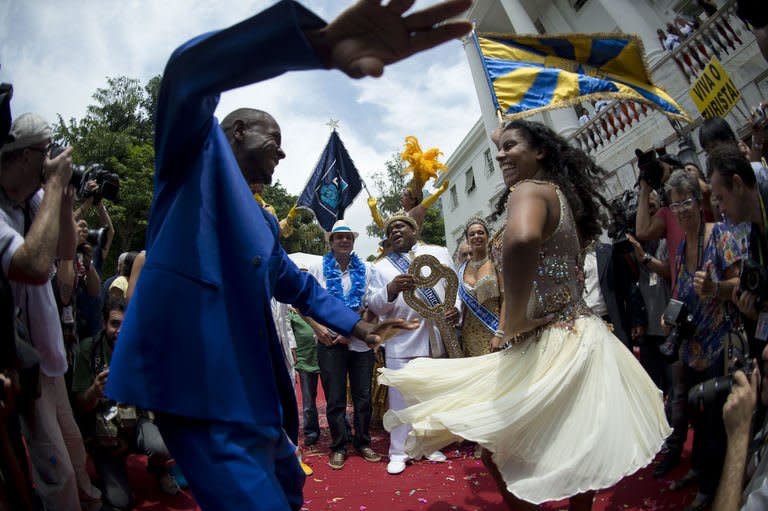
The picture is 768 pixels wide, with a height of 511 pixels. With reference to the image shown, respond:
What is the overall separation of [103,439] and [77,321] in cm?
98

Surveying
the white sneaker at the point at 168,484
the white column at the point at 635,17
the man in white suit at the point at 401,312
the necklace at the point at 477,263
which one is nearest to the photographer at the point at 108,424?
the white sneaker at the point at 168,484

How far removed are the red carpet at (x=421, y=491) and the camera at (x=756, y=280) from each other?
165 cm

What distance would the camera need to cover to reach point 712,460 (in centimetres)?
273

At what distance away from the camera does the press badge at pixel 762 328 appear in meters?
1.92

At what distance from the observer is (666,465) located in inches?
140

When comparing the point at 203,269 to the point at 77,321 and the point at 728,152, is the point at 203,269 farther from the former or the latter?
the point at 77,321

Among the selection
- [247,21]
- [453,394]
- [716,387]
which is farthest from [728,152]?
[247,21]

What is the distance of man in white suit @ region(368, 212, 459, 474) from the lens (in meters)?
4.37

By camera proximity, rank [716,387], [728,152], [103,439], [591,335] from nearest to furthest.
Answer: [716,387], [591,335], [728,152], [103,439]

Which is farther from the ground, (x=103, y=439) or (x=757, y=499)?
(x=757, y=499)

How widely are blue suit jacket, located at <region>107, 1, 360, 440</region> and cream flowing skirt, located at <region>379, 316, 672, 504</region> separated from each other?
0.87m

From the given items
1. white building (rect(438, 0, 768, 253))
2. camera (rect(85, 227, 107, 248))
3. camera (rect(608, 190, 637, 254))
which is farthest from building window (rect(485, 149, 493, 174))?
camera (rect(85, 227, 107, 248))

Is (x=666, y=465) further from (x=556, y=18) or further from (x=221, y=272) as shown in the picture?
(x=556, y=18)

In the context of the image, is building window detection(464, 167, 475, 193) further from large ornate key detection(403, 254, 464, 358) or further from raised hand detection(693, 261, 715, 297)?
raised hand detection(693, 261, 715, 297)
